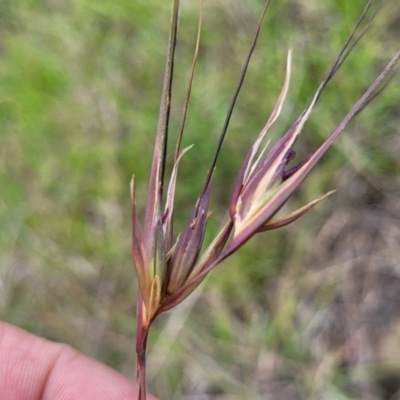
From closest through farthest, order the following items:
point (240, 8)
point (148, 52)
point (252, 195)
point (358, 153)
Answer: point (252, 195) → point (358, 153) → point (240, 8) → point (148, 52)

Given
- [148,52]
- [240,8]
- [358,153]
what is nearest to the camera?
[358,153]

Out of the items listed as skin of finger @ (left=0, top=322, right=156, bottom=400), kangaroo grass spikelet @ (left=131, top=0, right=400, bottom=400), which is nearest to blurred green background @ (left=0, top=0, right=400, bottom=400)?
skin of finger @ (left=0, top=322, right=156, bottom=400)

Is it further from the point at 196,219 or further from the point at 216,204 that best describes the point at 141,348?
the point at 216,204

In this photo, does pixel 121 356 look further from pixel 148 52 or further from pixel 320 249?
pixel 148 52

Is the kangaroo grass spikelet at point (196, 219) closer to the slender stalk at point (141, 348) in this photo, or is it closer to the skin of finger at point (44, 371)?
the slender stalk at point (141, 348)

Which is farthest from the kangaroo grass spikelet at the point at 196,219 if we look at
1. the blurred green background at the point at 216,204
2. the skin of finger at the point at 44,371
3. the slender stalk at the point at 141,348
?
the blurred green background at the point at 216,204

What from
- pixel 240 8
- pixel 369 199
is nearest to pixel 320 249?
pixel 369 199

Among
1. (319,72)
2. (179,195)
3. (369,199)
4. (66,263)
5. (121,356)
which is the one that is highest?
(319,72)
